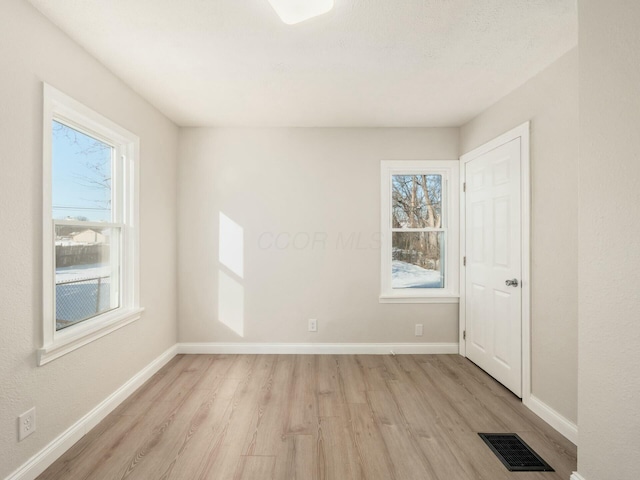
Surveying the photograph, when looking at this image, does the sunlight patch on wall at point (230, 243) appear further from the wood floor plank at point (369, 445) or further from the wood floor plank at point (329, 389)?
the wood floor plank at point (369, 445)

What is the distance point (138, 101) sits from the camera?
291 centimetres

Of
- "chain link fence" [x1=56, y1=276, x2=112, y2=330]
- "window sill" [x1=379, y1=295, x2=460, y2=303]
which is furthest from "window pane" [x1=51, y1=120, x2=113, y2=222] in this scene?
"window sill" [x1=379, y1=295, x2=460, y2=303]

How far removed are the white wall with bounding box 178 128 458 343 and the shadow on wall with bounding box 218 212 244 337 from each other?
0.5 inches

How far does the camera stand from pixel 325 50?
7.17 feet

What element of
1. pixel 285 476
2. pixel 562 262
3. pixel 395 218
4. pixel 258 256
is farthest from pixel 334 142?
pixel 285 476

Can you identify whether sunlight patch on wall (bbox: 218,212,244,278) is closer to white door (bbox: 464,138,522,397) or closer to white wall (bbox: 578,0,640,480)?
white door (bbox: 464,138,522,397)

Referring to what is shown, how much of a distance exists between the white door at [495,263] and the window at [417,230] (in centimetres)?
28

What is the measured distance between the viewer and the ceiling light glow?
1650 millimetres

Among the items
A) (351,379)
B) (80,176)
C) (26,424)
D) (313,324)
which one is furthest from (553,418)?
(80,176)

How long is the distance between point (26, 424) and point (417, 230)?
359 centimetres

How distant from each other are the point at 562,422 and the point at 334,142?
3198 millimetres

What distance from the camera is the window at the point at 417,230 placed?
3.74 metres

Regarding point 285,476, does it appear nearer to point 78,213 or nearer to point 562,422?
point 562,422

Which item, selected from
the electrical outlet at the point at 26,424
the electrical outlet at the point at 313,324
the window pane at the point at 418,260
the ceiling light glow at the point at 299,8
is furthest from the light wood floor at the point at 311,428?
the ceiling light glow at the point at 299,8
